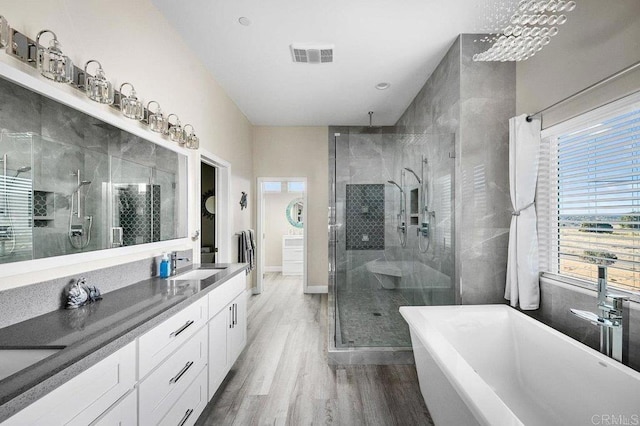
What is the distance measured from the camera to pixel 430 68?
10.3ft

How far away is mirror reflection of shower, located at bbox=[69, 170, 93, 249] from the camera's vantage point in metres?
1.46

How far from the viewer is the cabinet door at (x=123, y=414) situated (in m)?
1.06

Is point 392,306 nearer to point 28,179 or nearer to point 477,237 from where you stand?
point 477,237

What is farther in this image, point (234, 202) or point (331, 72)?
point (234, 202)

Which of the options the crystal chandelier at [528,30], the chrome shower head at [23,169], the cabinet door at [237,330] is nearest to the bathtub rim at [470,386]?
the cabinet door at [237,330]

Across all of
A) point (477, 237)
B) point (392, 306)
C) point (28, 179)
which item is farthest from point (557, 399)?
point (28, 179)

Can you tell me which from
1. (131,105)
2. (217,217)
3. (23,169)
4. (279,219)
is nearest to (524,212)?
(131,105)

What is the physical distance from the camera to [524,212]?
231cm

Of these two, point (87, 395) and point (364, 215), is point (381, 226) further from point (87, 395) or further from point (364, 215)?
point (87, 395)

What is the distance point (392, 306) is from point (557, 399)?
1531 millimetres

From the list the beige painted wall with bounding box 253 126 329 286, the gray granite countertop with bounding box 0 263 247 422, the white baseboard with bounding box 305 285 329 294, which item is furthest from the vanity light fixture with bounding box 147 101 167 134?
the white baseboard with bounding box 305 285 329 294

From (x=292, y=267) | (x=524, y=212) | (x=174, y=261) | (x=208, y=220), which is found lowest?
(x=292, y=267)

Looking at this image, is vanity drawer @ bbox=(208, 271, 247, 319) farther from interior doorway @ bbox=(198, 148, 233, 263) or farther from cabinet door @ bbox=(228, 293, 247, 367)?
interior doorway @ bbox=(198, 148, 233, 263)

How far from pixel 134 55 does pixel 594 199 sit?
123 inches
